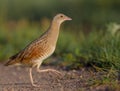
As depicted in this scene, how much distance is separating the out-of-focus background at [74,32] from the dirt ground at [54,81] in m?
0.41

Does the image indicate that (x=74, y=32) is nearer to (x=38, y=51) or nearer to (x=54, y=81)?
(x=54, y=81)

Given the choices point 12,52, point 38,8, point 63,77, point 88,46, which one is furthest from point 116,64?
point 38,8

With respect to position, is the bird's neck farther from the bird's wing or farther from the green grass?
the green grass

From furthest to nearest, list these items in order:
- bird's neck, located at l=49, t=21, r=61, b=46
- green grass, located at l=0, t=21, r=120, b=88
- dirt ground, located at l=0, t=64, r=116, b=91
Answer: bird's neck, located at l=49, t=21, r=61, b=46 < green grass, located at l=0, t=21, r=120, b=88 < dirt ground, located at l=0, t=64, r=116, b=91

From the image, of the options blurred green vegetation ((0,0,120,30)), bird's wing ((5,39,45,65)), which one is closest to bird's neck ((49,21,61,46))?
bird's wing ((5,39,45,65))

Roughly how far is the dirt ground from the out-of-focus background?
41 cm

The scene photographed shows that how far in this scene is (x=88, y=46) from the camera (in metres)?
14.6

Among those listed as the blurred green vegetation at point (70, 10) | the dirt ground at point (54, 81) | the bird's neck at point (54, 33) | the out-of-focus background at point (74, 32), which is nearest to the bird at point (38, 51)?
the bird's neck at point (54, 33)

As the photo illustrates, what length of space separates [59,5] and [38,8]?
1356 millimetres

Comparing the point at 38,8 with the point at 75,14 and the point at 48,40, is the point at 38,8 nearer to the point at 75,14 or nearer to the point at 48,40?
the point at 75,14

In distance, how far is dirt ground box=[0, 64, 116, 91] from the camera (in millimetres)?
10961

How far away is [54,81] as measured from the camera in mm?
12016

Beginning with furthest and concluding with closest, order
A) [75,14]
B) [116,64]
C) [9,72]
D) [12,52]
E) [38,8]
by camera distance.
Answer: [38,8] < [75,14] < [12,52] < [9,72] < [116,64]

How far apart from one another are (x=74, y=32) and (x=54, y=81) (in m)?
9.42
